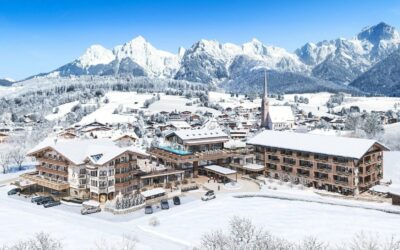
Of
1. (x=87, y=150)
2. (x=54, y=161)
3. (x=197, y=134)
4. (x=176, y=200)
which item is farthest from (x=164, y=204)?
(x=197, y=134)

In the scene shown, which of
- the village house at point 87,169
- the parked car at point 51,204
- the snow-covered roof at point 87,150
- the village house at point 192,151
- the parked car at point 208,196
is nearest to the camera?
the parked car at point 51,204

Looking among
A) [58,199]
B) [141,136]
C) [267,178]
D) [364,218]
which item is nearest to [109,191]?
[58,199]

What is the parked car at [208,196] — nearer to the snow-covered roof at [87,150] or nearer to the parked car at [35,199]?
the snow-covered roof at [87,150]

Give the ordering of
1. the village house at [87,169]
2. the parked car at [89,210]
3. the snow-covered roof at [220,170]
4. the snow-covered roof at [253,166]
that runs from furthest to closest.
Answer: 1. the snow-covered roof at [253,166]
2. the snow-covered roof at [220,170]
3. the village house at [87,169]
4. the parked car at [89,210]

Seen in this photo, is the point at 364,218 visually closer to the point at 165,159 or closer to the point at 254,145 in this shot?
the point at 254,145

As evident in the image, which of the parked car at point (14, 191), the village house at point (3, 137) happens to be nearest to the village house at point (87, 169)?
the parked car at point (14, 191)

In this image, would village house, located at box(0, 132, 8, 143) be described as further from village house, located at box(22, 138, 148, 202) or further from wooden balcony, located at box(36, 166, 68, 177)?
village house, located at box(22, 138, 148, 202)

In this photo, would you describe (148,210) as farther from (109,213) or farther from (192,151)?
(192,151)
